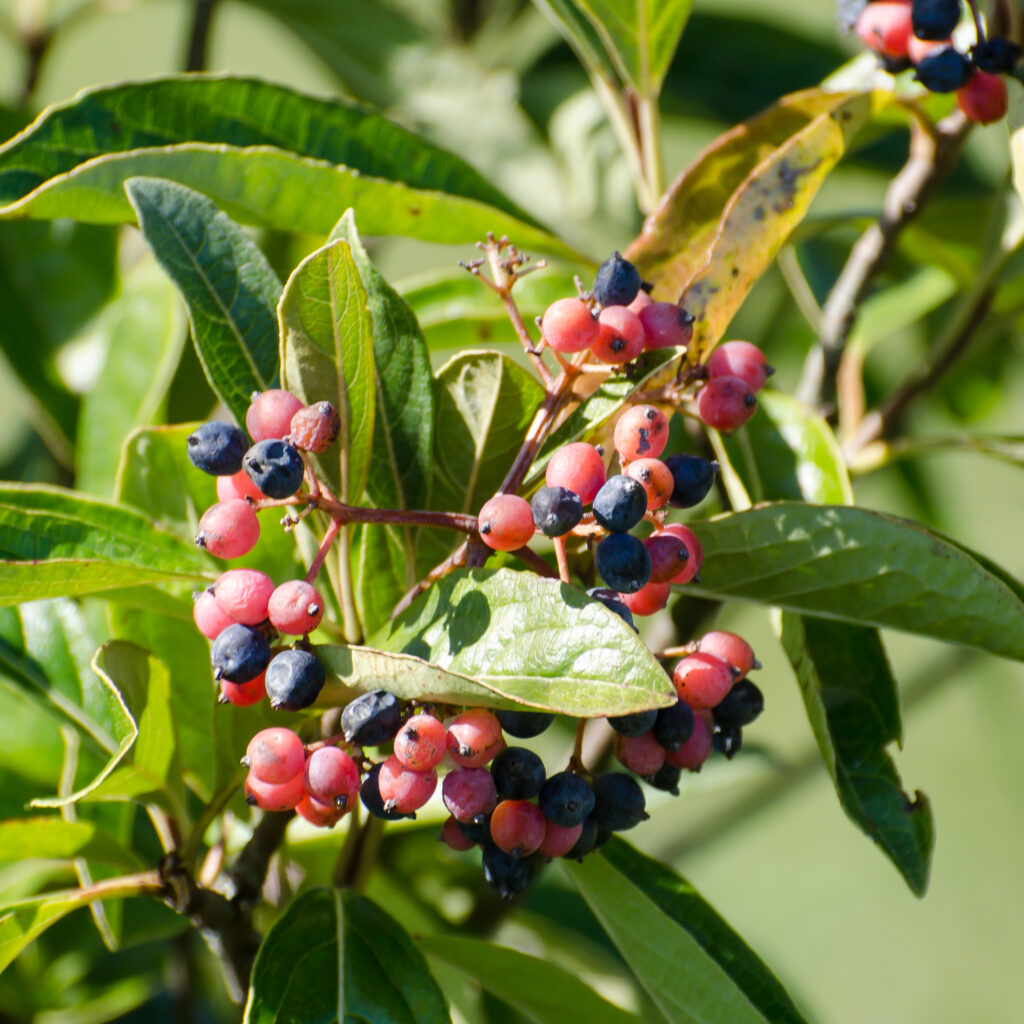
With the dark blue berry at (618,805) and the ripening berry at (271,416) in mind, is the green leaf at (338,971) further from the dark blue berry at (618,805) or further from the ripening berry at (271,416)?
the ripening berry at (271,416)

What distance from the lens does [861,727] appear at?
69cm

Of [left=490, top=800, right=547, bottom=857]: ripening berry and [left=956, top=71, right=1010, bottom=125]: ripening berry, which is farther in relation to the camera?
[left=956, top=71, right=1010, bottom=125]: ripening berry

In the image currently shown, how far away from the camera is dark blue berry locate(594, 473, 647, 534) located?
1.71ft

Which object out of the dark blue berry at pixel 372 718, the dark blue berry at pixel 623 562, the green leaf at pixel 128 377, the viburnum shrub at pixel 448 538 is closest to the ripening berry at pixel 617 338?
the viburnum shrub at pixel 448 538

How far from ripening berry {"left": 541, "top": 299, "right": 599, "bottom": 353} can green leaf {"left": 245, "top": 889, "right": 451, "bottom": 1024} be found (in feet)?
1.23

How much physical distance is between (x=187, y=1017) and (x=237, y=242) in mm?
810

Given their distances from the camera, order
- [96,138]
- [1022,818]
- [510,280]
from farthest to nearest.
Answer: [1022,818]
[96,138]
[510,280]

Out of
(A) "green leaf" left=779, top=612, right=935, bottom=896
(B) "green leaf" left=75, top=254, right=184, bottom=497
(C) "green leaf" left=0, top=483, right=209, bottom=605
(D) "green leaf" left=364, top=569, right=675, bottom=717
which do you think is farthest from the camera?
(B) "green leaf" left=75, top=254, right=184, bottom=497

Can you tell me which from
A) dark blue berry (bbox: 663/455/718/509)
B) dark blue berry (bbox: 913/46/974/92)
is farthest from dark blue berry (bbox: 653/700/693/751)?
dark blue berry (bbox: 913/46/974/92)

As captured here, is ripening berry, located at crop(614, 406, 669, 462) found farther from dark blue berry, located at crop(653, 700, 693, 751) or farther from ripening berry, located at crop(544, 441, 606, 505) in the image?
dark blue berry, located at crop(653, 700, 693, 751)

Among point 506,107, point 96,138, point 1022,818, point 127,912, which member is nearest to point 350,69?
point 506,107

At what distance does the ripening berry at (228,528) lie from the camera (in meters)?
0.57

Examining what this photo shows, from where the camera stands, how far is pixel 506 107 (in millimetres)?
1443

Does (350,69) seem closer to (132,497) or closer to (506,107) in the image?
(506,107)
